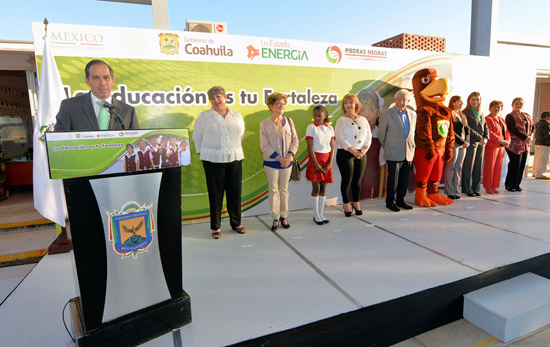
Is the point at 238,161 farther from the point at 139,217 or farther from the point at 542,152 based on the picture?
the point at 542,152

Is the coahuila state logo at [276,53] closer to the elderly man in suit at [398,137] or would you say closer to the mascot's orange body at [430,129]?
the elderly man in suit at [398,137]

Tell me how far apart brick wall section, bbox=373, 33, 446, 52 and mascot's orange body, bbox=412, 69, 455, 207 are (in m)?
1.82

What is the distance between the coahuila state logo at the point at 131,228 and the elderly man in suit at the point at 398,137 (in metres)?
3.22

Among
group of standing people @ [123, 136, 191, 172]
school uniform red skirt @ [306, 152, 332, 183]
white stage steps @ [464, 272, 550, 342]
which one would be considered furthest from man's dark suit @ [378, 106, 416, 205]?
group of standing people @ [123, 136, 191, 172]

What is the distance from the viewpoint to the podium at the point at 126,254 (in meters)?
1.44

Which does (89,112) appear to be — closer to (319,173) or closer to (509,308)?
(319,173)

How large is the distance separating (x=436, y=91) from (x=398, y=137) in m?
0.80

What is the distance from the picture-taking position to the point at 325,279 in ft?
7.51

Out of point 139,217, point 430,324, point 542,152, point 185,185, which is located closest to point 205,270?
point 139,217

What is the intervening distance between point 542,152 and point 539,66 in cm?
312

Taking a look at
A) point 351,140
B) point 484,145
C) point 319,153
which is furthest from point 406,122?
point 484,145

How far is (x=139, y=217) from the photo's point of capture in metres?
1.56

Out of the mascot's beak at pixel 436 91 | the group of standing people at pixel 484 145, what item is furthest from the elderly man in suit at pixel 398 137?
the group of standing people at pixel 484 145

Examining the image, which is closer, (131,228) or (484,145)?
(131,228)
